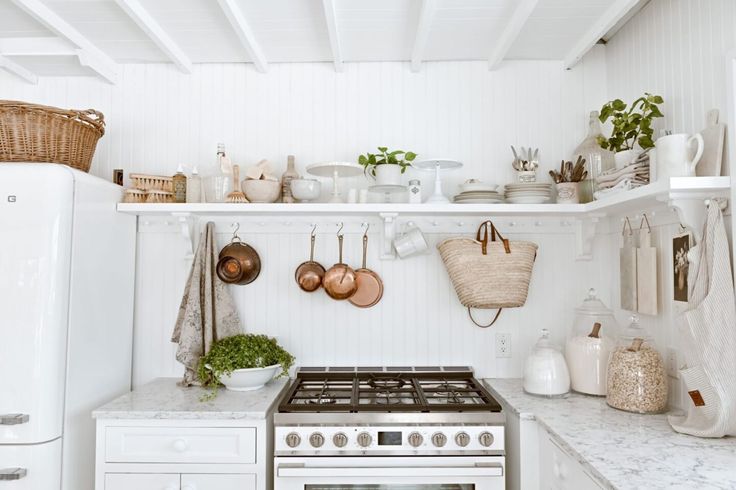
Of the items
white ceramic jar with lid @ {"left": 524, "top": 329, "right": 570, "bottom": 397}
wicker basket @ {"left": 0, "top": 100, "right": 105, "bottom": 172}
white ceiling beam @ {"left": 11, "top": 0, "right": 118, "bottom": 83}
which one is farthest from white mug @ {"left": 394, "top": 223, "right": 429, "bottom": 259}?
white ceiling beam @ {"left": 11, "top": 0, "right": 118, "bottom": 83}

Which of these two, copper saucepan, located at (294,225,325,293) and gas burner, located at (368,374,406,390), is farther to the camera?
copper saucepan, located at (294,225,325,293)

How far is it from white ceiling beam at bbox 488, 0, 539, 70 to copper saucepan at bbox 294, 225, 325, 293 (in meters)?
1.30

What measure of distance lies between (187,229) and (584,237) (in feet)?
6.17

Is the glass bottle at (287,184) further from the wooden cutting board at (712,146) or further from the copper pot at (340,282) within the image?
the wooden cutting board at (712,146)

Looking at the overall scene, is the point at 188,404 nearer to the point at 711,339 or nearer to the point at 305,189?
the point at 305,189

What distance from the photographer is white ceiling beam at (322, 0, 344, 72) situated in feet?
6.23

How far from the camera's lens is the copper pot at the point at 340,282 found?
232 centimetres

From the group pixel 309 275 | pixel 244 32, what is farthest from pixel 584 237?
pixel 244 32

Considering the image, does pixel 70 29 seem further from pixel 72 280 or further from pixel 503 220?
pixel 503 220

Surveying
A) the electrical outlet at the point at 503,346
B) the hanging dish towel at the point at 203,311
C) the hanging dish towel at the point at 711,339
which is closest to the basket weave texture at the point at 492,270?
the electrical outlet at the point at 503,346

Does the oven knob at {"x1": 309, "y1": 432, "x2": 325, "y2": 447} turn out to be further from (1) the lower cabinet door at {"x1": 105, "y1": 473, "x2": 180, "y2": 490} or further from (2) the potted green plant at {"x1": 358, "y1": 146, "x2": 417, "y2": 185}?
(2) the potted green plant at {"x1": 358, "y1": 146, "x2": 417, "y2": 185}

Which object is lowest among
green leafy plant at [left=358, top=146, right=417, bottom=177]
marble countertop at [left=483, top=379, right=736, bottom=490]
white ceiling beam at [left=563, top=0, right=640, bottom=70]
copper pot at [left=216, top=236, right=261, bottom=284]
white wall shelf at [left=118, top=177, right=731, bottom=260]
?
marble countertop at [left=483, top=379, right=736, bottom=490]

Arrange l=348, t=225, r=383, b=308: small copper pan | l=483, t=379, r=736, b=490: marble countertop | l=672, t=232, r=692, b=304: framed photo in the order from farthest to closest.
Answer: l=348, t=225, r=383, b=308: small copper pan
l=672, t=232, r=692, b=304: framed photo
l=483, t=379, r=736, b=490: marble countertop

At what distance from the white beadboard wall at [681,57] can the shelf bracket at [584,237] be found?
521 mm
